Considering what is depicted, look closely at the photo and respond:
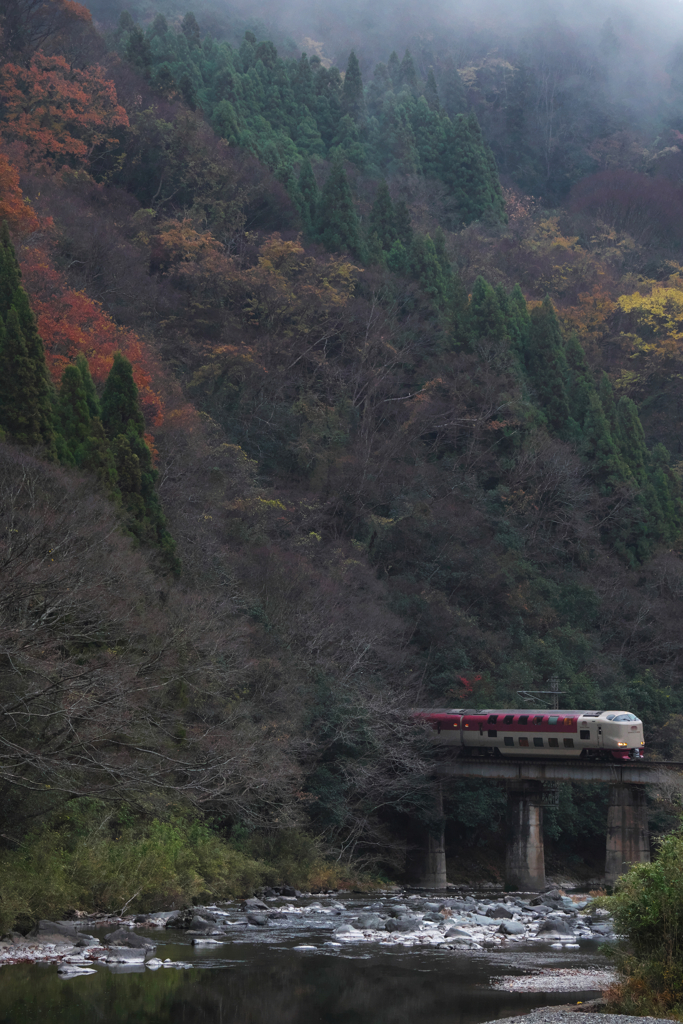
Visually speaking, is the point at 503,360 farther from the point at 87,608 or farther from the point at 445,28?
the point at 445,28

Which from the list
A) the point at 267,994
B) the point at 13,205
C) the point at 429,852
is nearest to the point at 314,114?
the point at 13,205

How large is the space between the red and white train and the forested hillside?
156cm

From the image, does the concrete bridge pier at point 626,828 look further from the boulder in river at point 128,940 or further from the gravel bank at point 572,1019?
the gravel bank at point 572,1019

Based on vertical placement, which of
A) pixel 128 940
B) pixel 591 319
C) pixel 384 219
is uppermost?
pixel 384 219

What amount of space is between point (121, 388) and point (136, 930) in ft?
68.0

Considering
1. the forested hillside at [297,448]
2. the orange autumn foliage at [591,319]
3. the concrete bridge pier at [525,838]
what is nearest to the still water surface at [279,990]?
the forested hillside at [297,448]

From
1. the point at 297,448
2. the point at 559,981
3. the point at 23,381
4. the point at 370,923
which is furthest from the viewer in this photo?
the point at 297,448

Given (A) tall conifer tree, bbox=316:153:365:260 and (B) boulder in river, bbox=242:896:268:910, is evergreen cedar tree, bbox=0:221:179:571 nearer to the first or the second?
(B) boulder in river, bbox=242:896:268:910

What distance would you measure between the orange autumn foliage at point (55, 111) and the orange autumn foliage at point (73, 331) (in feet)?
40.7

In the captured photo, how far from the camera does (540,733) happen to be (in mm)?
36406

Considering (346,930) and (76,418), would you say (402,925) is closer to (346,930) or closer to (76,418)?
(346,930)

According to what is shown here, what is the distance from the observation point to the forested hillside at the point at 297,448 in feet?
86.2

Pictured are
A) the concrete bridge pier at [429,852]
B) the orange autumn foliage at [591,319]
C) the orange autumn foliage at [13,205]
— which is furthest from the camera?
the orange autumn foliage at [591,319]

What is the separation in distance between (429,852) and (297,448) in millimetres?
21285
